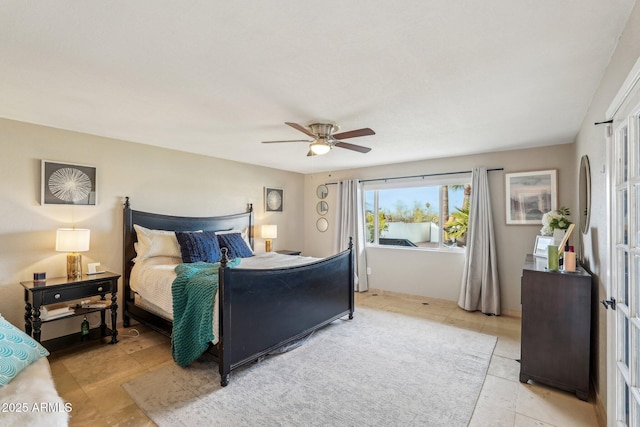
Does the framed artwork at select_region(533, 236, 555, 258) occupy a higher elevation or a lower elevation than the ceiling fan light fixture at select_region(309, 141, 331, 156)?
lower

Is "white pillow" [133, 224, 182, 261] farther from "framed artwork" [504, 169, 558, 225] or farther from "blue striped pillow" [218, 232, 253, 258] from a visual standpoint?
"framed artwork" [504, 169, 558, 225]

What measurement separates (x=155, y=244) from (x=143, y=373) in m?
1.51

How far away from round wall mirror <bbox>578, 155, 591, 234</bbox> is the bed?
2.44 m

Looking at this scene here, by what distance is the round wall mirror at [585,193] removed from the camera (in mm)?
2528

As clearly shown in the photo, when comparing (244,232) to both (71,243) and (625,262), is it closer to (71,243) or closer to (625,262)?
(71,243)

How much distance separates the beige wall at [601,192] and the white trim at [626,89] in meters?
0.09

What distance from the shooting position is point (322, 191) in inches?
243

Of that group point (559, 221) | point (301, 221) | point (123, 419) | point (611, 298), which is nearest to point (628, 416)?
point (611, 298)

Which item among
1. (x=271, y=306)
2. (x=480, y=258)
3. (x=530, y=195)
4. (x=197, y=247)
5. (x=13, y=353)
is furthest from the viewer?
(x=480, y=258)

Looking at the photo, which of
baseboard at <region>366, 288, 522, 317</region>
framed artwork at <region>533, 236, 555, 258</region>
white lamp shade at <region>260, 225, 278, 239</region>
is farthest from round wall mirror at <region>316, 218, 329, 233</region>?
framed artwork at <region>533, 236, 555, 258</region>

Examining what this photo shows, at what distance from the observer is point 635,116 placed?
1.42 metres

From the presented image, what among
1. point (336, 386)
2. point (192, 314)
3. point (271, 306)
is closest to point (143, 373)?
point (192, 314)

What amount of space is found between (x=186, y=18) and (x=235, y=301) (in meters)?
1.99

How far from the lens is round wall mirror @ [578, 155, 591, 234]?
2.53m
